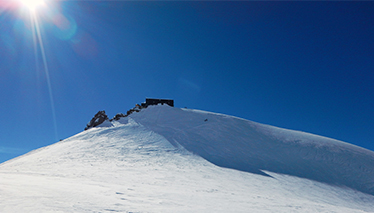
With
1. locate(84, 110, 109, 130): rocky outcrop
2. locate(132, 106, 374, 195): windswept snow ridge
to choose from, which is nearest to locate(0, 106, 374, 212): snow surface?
locate(132, 106, 374, 195): windswept snow ridge

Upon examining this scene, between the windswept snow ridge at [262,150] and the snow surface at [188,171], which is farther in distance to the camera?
the windswept snow ridge at [262,150]

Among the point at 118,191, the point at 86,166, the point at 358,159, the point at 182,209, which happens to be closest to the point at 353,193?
the point at 358,159

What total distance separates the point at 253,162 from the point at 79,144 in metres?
12.7

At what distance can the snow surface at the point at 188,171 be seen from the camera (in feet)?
18.7

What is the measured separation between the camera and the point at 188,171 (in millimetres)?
11266

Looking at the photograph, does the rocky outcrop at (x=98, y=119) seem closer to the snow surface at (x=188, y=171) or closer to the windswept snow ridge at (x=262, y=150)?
the snow surface at (x=188, y=171)

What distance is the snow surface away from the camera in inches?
224

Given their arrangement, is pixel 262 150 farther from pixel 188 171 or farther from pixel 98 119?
pixel 98 119

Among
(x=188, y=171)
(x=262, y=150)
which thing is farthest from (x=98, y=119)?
(x=262, y=150)

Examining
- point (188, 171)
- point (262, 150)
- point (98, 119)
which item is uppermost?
point (98, 119)

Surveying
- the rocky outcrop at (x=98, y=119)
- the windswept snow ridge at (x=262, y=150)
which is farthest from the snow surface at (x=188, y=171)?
the rocky outcrop at (x=98, y=119)

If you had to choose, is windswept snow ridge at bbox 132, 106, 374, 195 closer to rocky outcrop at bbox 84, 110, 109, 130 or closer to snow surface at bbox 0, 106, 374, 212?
snow surface at bbox 0, 106, 374, 212

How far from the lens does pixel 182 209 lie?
17.6ft

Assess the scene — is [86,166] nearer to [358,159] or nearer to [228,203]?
[228,203]
